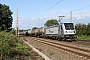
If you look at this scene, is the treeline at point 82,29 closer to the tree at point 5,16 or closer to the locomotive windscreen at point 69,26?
the locomotive windscreen at point 69,26

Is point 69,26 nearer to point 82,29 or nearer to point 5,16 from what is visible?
point 82,29

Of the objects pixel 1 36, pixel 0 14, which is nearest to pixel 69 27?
pixel 1 36

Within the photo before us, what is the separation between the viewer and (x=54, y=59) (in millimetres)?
11867

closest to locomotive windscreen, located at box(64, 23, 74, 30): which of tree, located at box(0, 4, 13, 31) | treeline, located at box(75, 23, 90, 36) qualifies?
treeline, located at box(75, 23, 90, 36)

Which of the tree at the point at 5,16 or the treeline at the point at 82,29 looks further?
the tree at the point at 5,16

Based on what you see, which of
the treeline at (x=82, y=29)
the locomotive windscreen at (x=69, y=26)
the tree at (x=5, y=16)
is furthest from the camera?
the tree at (x=5, y=16)

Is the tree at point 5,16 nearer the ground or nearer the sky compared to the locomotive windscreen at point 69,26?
nearer the sky

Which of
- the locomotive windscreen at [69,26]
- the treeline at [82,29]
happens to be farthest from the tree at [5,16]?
the locomotive windscreen at [69,26]

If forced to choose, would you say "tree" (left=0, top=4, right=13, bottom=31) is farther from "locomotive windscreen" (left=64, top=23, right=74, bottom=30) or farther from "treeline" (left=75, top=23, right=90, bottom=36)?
"locomotive windscreen" (left=64, top=23, right=74, bottom=30)

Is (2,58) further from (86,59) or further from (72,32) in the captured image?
(72,32)

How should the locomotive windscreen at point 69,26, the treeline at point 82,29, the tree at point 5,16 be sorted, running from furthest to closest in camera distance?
the tree at point 5,16, the treeline at point 82,29, the locomotive windscreen at point 69,26

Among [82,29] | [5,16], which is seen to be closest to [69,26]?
[82,29]

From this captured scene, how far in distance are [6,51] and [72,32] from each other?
20781mm

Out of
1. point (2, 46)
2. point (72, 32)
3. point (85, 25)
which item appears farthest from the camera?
point (85, 25)
